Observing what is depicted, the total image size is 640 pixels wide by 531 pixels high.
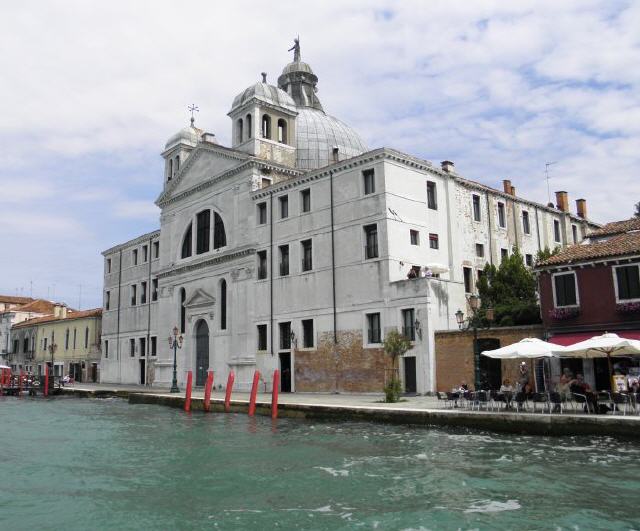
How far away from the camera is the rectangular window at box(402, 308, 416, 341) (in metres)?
24.4

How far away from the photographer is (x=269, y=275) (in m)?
30.2

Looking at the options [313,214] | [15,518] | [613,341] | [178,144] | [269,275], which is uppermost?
[178,144]

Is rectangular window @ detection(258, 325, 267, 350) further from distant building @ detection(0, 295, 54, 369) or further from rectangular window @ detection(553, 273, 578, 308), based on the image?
distant building @ detection(0, 295, 54, 369)

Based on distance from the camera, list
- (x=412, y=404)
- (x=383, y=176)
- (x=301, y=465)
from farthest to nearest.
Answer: (x=383, y=176) → (x=412, y=404) → (x=301, y=465)

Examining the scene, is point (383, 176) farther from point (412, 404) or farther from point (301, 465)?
point (301, 465)

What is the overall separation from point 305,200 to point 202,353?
415 inches

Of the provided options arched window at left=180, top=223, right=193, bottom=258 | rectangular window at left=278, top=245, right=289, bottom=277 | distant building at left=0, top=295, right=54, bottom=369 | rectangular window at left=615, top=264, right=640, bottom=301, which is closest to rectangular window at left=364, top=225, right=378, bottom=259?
rectangular window at left=278, top=245, right=289, bottom=277

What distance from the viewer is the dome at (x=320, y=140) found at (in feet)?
120

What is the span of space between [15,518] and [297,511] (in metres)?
4.00

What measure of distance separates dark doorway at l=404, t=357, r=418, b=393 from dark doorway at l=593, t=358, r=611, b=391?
256 inches

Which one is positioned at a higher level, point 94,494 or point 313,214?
point 313,214

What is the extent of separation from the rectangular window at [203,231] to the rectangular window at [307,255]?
7684mm

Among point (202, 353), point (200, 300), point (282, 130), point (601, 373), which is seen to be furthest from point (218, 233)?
point (601, 373)

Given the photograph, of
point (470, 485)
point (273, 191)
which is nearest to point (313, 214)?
point (273, 191)
